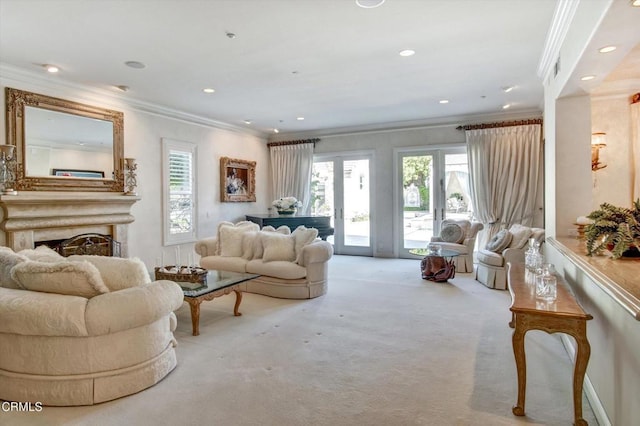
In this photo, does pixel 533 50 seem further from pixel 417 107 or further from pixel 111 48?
pixel 111 48

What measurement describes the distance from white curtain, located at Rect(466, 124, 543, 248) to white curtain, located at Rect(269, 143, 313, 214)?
349 centimetres

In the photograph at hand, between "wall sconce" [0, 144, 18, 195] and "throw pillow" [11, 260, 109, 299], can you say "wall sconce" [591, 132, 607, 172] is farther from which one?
"wall sconce" [0, 144, 18, 195]

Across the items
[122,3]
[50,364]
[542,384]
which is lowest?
[542,384]

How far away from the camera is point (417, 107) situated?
643 centimetres

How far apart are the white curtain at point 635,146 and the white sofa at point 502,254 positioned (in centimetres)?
115

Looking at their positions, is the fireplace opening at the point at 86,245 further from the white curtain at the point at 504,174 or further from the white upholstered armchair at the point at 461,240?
the white curtain at the point at 504,174

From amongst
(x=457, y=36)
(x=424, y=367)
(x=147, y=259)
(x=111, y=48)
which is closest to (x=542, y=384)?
(x=424, y=367)

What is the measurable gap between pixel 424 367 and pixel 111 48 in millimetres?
4288

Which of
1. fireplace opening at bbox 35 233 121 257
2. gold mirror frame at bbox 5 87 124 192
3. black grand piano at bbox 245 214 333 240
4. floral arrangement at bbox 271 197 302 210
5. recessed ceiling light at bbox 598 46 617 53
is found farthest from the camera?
floral arrangement at bbox 271 197 302 210

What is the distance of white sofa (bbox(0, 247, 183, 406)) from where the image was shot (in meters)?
2.31

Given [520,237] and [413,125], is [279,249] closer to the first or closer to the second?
[520,237]

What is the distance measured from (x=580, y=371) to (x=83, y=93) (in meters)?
6.27

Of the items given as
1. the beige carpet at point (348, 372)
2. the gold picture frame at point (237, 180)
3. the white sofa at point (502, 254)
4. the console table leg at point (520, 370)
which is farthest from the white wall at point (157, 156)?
the console table leg at point (520, 370)

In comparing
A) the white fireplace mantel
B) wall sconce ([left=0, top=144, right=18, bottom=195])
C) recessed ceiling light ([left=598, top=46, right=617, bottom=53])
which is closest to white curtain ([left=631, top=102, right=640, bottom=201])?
recessed ceiling light ([left=598, top=46, right=617, bottom=53])
